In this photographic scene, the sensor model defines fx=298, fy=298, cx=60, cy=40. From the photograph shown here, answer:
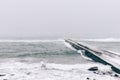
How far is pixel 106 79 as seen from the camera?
26.1 m

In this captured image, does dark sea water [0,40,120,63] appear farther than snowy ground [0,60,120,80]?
Yes

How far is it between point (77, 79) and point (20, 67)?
8.63 m

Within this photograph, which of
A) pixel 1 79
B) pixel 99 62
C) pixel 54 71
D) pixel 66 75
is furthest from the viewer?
pixel 99 62

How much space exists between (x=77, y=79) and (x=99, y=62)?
12.9 m

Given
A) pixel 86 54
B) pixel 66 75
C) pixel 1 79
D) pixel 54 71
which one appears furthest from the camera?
pixel 86 54

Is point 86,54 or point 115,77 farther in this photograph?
point 86,54

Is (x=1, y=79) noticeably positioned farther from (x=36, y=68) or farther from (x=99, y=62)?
(x=99, y=62)

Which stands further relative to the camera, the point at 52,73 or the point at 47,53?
the point at 47,53

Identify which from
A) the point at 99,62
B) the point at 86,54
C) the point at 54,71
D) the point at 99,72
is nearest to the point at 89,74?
the point at 99,72

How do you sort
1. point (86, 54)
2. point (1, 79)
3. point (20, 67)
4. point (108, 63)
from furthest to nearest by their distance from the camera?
point (86, 54), point (108, 63), point (20, 67), point (1, 79)

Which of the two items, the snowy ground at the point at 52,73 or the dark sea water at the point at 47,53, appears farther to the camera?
the dark sea water at the point at 47,53

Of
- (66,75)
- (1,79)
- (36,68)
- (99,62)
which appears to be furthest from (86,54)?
(1,79)

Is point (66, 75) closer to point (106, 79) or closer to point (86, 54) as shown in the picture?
point (106, 79)

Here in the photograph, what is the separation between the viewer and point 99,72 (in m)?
29.1
